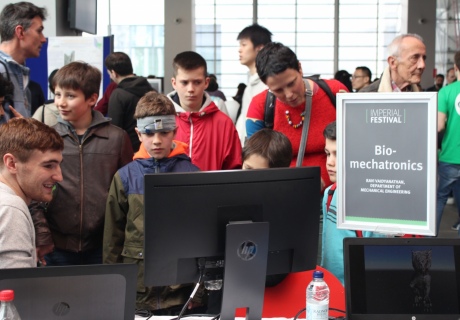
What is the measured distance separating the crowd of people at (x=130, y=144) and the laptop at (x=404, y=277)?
69 cm

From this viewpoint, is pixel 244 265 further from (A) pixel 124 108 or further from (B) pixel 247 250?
(A) pixel 124 108

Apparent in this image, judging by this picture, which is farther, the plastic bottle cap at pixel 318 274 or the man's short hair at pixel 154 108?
the man's short hair at pixel 154 108

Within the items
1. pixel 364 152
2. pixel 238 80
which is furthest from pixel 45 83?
pixel 238 80

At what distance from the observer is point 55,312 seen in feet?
5.39

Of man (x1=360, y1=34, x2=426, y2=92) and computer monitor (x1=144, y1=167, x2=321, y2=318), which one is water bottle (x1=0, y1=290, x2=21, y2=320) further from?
man (x1=360, y1=34, x2=426, y2=92)

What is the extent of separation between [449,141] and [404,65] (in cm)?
176

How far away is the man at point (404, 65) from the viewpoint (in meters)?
3.50

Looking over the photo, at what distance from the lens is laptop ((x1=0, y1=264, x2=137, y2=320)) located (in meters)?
1.61

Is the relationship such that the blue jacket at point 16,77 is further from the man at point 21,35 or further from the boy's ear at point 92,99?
the boy's ear at point 92,99

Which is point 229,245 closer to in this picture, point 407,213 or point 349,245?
point 349,245

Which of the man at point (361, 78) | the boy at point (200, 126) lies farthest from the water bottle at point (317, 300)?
the man at point (361, 78)

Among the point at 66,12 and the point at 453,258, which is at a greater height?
the point at 66,12

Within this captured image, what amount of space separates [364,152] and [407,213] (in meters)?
0.26

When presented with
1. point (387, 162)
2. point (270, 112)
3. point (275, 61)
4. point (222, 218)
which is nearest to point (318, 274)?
point (222, 218)
